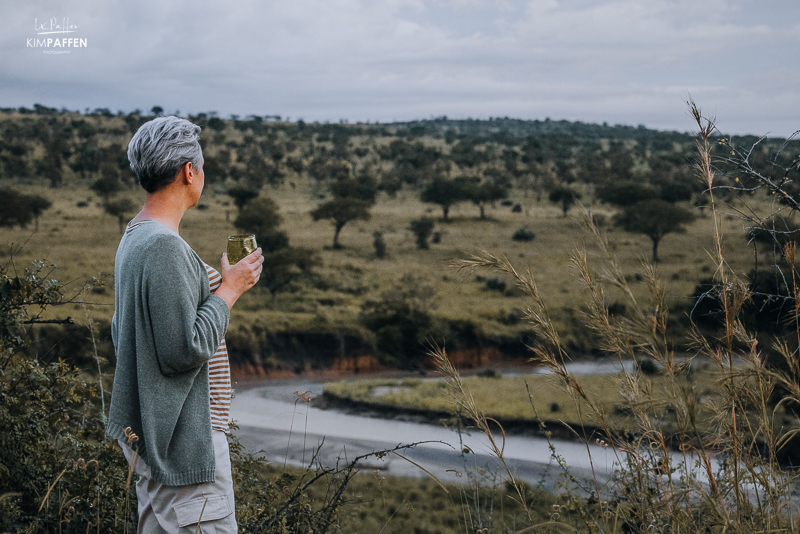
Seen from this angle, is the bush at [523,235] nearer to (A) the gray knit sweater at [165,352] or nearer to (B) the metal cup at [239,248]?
(B) the metal cup at [239,248]

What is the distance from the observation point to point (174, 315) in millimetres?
1726

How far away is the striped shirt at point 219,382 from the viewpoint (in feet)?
6.37

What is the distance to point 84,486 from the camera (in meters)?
3.02

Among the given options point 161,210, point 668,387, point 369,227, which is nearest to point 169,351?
point 161,210

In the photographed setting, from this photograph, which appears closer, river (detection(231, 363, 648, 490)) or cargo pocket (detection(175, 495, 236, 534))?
cargo pocket (detection(175, 495, 236, 534))

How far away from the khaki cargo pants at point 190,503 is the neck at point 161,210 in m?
0.67

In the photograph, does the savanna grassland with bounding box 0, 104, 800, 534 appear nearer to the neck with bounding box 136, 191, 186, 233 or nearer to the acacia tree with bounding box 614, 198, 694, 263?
the acacia tree with bounding box 614, 198, 694, 263

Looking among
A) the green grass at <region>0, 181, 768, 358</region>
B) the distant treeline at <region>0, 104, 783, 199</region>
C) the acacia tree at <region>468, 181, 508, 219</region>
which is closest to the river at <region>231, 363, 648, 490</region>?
the green grass at <region>0, 181, 768, 358</region>

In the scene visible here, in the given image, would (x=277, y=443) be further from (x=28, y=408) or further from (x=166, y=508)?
(x=166, y=508)

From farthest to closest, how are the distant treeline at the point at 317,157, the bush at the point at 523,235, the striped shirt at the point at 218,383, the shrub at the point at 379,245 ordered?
the distant treeline at the point at 317,157 → the bush at the point at 523,235 → the shrub at the point at 379,245 → the striped shirt at the point at 218,383

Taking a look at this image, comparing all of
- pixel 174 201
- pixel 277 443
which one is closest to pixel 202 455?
pixel 174 201

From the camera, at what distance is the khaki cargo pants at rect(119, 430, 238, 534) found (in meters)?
1.81

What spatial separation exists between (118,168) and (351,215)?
23062 millimetres

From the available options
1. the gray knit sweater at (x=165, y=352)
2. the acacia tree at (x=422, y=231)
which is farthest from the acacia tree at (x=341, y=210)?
the gray knit sweater at (x=165, y=352)
